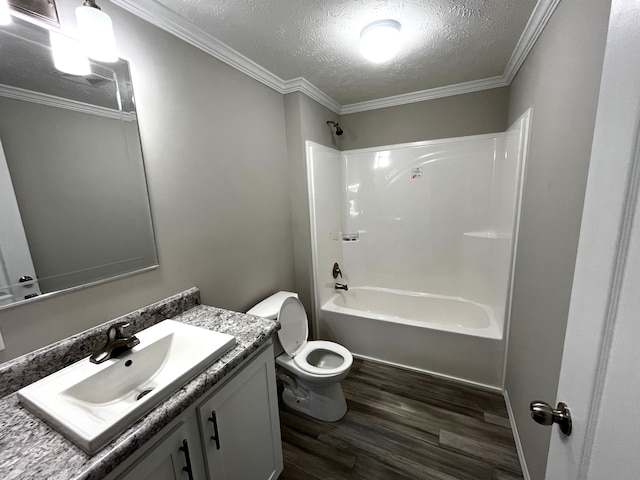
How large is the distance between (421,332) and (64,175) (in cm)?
234

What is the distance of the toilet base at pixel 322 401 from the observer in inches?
69.9

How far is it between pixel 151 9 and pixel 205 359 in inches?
60.6

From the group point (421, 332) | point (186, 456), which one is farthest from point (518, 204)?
point (186, 456)

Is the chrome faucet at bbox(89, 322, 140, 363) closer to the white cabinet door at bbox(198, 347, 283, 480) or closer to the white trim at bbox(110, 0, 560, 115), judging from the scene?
the white cabinet door at bbox(198, 347, 283, 480)

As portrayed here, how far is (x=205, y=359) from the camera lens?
36.8 inches

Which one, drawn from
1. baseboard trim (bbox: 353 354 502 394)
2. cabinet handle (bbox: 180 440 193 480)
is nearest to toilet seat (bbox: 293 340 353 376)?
baseboard trim (bbox: 353 354 502 394)

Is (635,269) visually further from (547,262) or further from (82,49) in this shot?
(82,49)

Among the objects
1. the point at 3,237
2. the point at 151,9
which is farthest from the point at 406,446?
the point at 151,9

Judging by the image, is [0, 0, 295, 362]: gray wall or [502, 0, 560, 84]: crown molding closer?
[0, 0, 295, 362]: gray wall

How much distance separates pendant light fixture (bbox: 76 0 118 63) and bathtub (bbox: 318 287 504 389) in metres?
2.17

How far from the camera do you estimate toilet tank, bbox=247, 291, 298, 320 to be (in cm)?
175

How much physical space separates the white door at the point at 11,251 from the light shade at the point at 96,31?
0.48 m

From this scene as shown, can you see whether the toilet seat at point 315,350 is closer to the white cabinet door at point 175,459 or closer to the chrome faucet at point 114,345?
the white cabinet door at point 175,459

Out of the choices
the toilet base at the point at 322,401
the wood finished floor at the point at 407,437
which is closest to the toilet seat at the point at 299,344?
the toilet base at the point at 322,401
